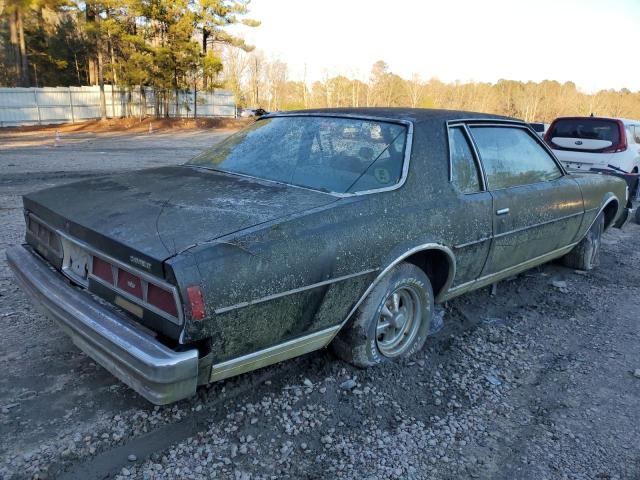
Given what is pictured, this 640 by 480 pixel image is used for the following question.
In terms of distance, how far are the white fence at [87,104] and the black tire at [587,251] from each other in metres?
29.7

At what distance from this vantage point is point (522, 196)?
3.89 m

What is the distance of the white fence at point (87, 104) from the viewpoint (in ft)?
89.2

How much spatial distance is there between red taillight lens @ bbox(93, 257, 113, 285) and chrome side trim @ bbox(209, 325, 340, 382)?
28.6 inches

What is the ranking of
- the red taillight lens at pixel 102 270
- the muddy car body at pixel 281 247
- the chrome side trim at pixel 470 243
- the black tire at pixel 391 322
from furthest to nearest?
the chrome side trim at pixel 470 243 < the black tire at pixel 391 322 < the red taillight lens at pixel 102 270 < the muddy car body at pixel 281 247

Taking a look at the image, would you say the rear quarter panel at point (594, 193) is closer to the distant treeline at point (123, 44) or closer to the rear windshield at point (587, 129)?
the rear windshield at point (587, 129)

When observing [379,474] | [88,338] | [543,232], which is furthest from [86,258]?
[543,232]

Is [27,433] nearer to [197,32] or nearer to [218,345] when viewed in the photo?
[218,345]

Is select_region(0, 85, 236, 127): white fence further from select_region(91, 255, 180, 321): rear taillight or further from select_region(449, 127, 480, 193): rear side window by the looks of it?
select_region(449, 127, 480, 193): rear side window

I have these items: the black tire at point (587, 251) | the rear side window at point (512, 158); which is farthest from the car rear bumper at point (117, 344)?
the black tire at point (587, 251)

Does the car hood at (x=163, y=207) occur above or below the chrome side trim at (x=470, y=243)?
above

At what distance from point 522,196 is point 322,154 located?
5.59 ft

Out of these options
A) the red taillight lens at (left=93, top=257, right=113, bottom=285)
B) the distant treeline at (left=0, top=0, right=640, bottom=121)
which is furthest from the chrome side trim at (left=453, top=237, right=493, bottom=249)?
the distant treeline at (left=0, top=0, right=640, bottom=121)

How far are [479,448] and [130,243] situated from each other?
2037 millimetres

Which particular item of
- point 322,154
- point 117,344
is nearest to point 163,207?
point 117,344
